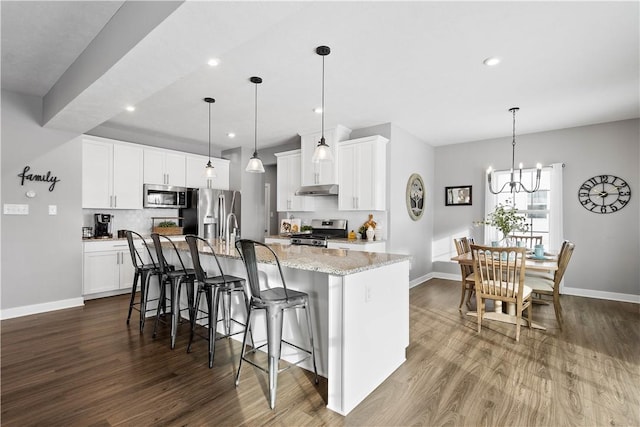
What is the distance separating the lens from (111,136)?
5.33 metres

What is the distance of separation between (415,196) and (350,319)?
4.12m

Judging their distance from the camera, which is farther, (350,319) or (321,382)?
(321,382)

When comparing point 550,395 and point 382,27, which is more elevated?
point 382,27

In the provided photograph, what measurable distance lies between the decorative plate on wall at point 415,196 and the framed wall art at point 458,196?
648 millimetres

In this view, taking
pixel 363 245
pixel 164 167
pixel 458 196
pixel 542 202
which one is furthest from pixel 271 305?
pixel 542 202

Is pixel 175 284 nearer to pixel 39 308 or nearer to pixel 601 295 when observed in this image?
pixel 39 308

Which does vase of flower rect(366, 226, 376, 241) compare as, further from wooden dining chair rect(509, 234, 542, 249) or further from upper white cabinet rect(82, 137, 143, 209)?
upper white cabinet rect(82, 137, 143, 209)

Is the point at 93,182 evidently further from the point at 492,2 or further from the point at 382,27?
the point at 492,2

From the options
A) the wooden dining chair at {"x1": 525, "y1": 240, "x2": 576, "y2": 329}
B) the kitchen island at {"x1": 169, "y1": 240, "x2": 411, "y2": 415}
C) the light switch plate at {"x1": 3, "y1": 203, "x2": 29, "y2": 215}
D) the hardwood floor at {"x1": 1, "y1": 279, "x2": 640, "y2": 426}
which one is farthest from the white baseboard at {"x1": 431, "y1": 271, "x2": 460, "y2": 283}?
the light switch plate at {"x1": 3, "y1": 203, "x2": 29, "y2": 215}

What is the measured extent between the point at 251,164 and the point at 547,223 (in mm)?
4861

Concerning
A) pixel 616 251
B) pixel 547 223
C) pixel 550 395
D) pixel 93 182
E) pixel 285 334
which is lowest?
pixel 550 395

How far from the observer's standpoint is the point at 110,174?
4922 mm

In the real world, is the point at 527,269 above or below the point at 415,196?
below

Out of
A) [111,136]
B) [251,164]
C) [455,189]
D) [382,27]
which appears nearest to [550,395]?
[382,27]
